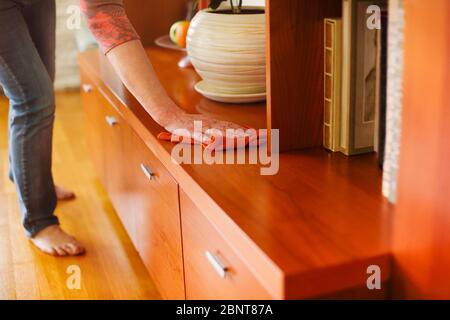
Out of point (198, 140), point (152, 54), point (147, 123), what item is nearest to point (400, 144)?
point (198, 140)

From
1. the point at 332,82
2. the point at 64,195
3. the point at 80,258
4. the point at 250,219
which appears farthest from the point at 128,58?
the point at 64,195

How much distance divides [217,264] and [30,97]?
2.82 ft

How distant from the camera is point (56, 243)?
181cm

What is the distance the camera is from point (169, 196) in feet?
4.02

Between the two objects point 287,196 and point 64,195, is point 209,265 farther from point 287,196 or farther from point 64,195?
point 64,195

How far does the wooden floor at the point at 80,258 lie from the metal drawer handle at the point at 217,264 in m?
0.66

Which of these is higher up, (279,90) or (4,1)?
(4,1)

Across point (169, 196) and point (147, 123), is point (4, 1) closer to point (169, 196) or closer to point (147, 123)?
point (147, 123)

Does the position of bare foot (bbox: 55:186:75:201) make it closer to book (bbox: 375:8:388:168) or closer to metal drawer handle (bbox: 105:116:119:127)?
metal drawer handle (bbox: 105:116:119:127)

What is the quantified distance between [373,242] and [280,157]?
35 cm

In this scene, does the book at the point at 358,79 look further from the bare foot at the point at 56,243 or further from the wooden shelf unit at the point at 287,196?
the bare foot at the point at 56,243

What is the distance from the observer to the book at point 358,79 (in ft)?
3.38

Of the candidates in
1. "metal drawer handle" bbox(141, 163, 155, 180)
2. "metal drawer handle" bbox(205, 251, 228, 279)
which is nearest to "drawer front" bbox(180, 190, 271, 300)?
"metal drawer handle" bbox(205, 251, 228, 279)

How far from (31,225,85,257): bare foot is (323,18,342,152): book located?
947 millimetres
